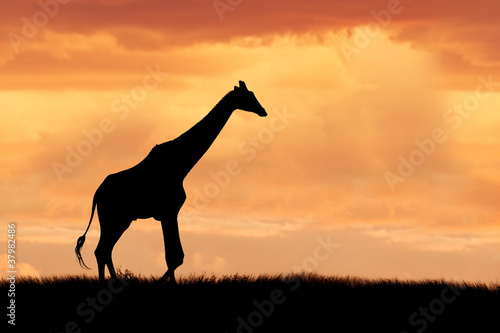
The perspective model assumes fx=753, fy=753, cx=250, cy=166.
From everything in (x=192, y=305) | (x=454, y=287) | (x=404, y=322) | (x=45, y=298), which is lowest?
(x=454, y=287)

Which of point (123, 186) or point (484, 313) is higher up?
point (123, 186)

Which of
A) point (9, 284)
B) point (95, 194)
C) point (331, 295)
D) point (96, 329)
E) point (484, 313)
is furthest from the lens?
point (95, 194)

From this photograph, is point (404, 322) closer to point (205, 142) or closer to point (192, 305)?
point (192, 305)

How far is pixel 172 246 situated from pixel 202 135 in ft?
8.51

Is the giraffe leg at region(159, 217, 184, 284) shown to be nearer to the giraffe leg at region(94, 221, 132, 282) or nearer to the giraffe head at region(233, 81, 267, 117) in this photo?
the giraffe leg at region(94, 221, 132, 282)

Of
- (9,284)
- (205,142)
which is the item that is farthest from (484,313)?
(9,284)

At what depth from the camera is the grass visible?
13.3m

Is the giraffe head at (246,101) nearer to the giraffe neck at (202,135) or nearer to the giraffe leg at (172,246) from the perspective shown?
the giraffe neck at (202,135)

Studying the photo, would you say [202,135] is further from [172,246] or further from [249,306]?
[249,306]

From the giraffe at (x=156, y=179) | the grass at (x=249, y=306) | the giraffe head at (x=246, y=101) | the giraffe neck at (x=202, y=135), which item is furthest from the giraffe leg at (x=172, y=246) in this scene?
the giraffe head at (x=246, y=101)

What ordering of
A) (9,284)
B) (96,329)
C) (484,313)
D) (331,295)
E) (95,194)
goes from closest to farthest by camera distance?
(96,329) < (484,313) < (331,295) < (9,284) < (95,194)

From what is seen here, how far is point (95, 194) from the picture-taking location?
685 inches

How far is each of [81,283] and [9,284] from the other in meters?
1.67

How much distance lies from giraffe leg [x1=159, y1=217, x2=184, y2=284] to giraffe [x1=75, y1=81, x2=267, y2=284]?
19cm
